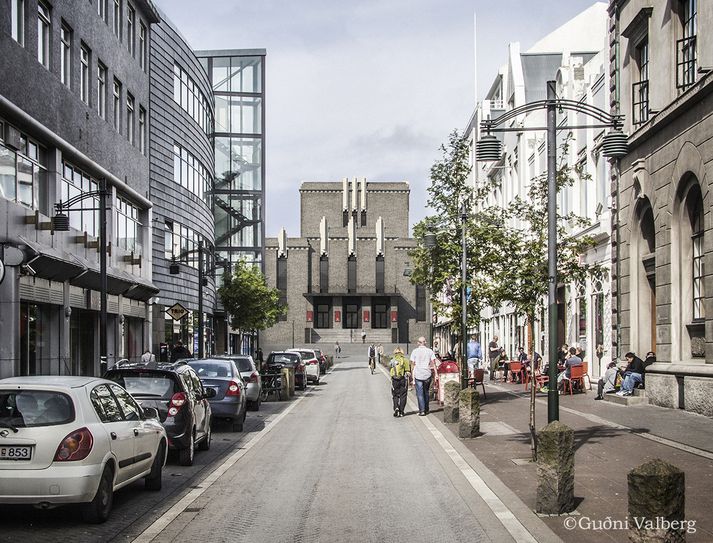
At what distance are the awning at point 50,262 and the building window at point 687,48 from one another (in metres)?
16.2

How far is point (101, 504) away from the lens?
9.31 meters

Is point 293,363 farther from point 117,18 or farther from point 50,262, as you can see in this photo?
point 117,18

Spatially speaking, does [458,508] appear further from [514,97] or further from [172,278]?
[514,97]

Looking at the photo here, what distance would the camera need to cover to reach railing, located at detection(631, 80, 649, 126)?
2559 cm

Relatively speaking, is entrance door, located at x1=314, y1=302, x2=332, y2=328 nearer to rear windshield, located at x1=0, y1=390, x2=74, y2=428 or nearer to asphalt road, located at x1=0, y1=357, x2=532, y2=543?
asphalt road, located at x1=0, y1=357, x2=532, y2=543

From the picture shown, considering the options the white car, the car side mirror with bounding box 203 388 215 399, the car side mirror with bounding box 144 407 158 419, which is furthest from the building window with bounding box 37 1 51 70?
the white car

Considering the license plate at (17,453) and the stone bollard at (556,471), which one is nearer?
the license plate at (17,453)

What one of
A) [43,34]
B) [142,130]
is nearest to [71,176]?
[43,34]

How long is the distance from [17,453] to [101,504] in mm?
950

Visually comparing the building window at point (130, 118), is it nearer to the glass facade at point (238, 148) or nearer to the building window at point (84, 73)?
the building window at point (84, 73)

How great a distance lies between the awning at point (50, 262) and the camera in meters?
24.0

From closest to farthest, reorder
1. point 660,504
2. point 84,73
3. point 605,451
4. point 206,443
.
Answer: point 660,504 → point 605,451 → point 206,443 → point 84,73

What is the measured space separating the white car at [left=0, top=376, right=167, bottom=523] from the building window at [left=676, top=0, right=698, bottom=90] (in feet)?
55.1

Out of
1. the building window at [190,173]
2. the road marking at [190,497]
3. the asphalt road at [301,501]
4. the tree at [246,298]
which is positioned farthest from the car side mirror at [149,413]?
the tree at [246,298]
